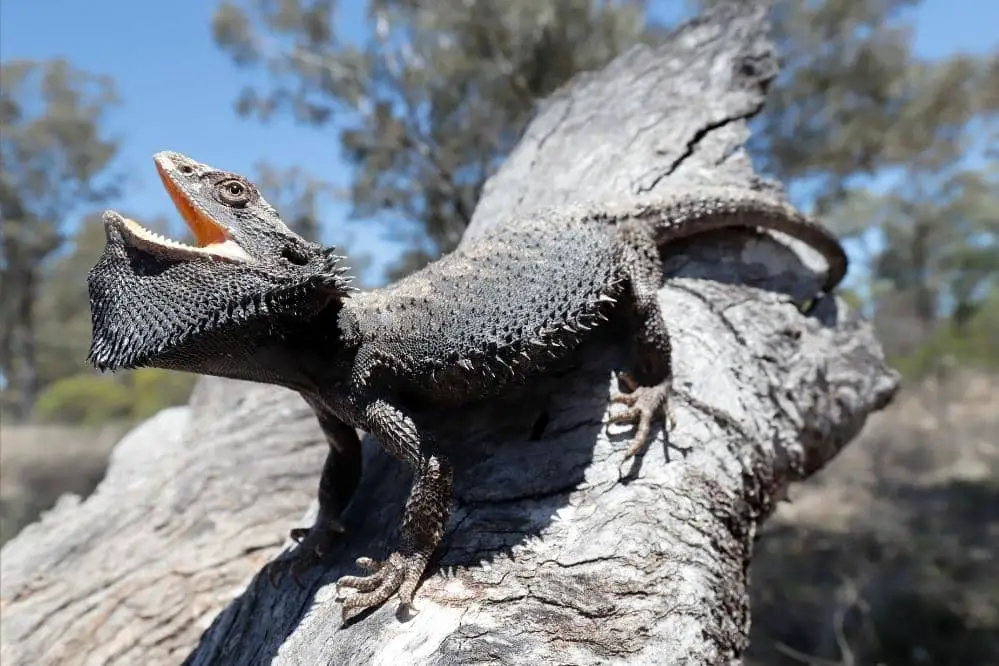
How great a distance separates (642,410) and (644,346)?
12.4 inches

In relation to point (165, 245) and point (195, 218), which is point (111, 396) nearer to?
point (195, 218)

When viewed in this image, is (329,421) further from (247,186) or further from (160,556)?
(160,556)

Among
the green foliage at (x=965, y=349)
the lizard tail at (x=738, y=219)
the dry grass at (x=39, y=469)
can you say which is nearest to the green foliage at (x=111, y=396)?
the dry grass at (x=39, y=469)

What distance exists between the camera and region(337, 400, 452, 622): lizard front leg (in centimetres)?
222

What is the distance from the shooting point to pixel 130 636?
3.03 metres

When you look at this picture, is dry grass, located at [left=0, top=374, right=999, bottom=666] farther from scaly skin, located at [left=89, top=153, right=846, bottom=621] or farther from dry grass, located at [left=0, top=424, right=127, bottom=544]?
scaly skin, located at [left=89, top=153, right=846, bottom=621]

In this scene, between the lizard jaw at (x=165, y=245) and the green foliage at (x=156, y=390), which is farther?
the green foliage at (x=156, y=390)

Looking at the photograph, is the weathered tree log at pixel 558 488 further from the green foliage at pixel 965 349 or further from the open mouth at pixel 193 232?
the green foliage at pixel 965 349

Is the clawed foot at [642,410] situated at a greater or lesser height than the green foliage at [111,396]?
lesser

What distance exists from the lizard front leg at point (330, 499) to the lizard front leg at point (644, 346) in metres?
1.07

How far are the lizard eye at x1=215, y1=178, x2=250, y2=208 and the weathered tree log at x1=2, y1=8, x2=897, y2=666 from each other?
1221 mm

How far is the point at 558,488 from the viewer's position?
251 cm

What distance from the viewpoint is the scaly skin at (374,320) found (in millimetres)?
2119

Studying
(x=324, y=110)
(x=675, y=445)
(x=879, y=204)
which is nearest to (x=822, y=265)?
(x=675, y=445)
